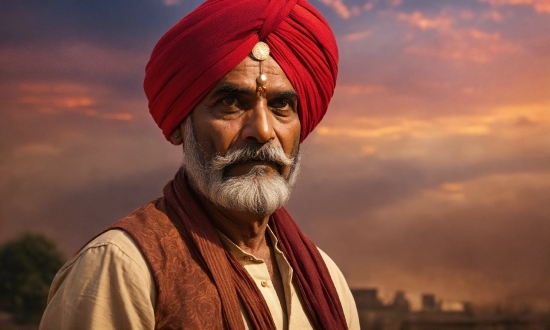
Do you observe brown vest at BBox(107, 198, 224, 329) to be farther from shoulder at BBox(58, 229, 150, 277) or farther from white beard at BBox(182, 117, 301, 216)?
white beard at BBox(182, 117, 301, 216)

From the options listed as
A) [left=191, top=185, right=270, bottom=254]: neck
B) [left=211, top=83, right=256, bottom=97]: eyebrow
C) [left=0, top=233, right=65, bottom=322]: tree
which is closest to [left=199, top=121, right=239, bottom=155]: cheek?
[left=211, top=83, right=256, bottom=97]: eyebrow

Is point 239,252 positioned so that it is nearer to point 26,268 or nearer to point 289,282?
point 289,282

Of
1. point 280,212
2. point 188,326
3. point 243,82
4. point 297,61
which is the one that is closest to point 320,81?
point 297,61

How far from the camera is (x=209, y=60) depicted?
8.20 feet

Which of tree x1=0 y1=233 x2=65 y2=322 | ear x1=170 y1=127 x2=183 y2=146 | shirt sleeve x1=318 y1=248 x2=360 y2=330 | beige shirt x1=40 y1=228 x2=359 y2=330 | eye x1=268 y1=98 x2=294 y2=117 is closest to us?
beige shirt x1=40 y1=228 x2=359 y2=330

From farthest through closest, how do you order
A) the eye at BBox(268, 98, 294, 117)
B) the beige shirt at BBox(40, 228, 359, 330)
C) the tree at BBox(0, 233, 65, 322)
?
the tree at BBox(0, 233, 65, 322)
the eye at BBox(268, 98, 294, 117)
the beige shirt at BBox(40, 228, 359, 330)

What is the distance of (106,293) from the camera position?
2152 millimetres

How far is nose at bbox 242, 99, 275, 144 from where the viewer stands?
2486 millimetres

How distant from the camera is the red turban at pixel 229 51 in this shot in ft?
8.23

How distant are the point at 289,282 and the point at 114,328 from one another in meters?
0.75

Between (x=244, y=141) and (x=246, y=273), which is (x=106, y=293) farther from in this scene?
(x=244, y=141)

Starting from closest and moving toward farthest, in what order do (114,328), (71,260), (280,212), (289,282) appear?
(114,328) < (71,260) < (289,282) < (280,212)

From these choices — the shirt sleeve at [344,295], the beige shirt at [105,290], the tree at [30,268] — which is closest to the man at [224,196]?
the beige shirt at [105,290]

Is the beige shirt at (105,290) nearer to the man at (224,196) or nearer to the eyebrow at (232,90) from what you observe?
the man at (224,196)
